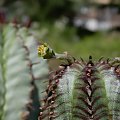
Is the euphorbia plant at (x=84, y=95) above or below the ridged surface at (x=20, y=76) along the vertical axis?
below

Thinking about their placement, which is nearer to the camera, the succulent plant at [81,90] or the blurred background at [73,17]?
the succulent plant at [81,90]

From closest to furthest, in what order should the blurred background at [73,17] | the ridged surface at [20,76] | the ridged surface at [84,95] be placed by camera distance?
the ridged surface at [84,95] → the ridged surface at [20,76] → the blurred background at [73,17]

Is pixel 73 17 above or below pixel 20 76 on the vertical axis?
above

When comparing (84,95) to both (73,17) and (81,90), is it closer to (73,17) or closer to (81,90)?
(81,90)

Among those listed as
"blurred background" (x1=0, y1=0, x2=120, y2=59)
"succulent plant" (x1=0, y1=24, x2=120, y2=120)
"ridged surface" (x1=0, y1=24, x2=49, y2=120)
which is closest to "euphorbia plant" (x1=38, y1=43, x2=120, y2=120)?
"succulent plant" (x1=0, y1=24, x2=120, y2=120)

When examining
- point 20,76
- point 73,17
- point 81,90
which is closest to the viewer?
point 81,90

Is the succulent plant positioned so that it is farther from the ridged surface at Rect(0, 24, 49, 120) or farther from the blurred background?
the blurred background

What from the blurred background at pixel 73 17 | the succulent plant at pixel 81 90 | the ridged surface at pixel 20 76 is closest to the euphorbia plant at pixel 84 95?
the succulent plant at pixel 81 90

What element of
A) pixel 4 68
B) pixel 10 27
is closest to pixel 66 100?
pixel 4 68

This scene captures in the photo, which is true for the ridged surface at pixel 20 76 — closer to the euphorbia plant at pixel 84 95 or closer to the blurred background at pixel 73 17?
the euphorbia plant at pixel 84 95

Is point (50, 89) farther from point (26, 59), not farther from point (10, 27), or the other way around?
point (10, 27)

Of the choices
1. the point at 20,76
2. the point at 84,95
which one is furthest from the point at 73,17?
the point at 84,95

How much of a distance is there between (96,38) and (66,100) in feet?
45.9

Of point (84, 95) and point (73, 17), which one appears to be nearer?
point (84, 95)
